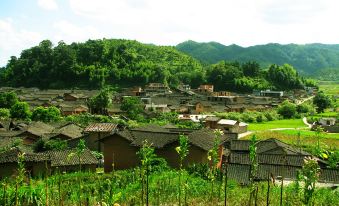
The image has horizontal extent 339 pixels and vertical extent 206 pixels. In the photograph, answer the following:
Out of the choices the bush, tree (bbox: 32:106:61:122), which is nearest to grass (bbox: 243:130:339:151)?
tree (bbox: 32:106:61:122)

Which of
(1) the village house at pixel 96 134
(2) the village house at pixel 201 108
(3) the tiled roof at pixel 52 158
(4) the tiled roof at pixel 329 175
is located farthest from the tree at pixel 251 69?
(3) the tiled roof at pixel 52 158

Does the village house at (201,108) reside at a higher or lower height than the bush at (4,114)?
lower

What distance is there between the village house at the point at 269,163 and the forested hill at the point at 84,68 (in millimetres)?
66686

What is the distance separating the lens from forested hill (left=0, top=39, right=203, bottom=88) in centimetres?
9225

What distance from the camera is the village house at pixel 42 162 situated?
2034 cm

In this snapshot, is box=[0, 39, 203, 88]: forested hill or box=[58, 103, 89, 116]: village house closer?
box=[58, 103, 89, 116]: village house

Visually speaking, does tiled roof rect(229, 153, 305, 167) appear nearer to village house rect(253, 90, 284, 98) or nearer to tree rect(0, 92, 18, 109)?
tree rect(0, 92, 18, 109)

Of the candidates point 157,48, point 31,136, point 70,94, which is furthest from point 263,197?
point 157,48

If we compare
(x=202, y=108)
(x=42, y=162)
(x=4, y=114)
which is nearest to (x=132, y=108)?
(x=4, y=114)

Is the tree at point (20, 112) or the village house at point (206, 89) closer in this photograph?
the tree at point (20, 112)

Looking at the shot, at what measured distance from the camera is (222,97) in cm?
7731

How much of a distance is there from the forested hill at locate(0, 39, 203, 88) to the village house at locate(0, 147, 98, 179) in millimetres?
69301

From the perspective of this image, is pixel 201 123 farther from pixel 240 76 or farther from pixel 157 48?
pixel 157 48

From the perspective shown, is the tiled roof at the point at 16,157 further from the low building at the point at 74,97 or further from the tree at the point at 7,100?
the low building at the point at 74,97
